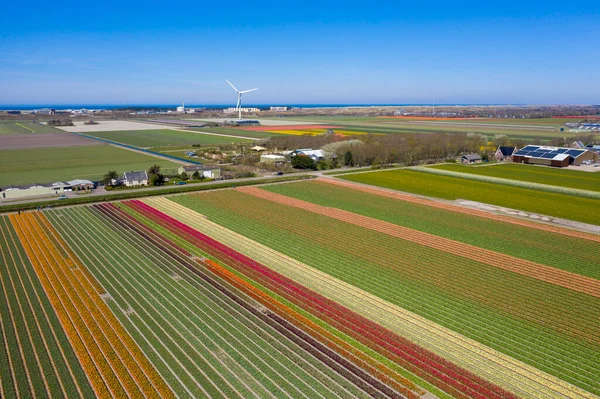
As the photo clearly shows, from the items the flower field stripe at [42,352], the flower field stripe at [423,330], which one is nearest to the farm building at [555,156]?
the flower field stripe at [423,330]

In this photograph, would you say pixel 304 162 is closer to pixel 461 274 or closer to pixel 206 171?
pixel 206 171

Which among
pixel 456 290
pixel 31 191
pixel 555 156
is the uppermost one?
pixel 555 156

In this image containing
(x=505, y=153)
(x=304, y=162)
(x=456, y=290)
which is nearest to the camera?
(x=456, y=290)

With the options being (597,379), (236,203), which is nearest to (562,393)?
(597,379)

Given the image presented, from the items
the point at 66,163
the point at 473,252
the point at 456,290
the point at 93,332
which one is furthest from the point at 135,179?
the point at 456,290

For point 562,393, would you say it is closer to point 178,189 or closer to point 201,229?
point 201,229
